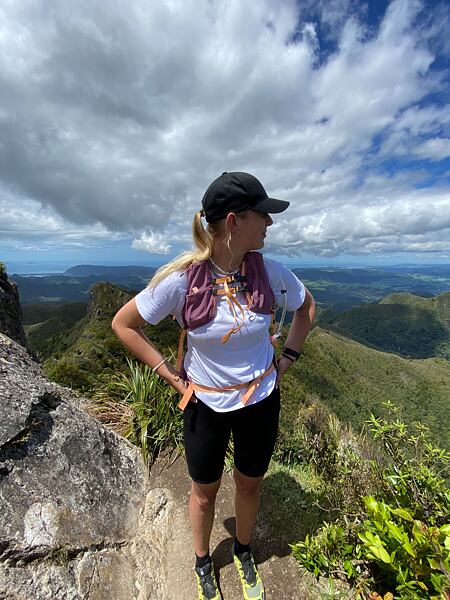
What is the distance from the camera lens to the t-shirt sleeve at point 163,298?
6.64 feet

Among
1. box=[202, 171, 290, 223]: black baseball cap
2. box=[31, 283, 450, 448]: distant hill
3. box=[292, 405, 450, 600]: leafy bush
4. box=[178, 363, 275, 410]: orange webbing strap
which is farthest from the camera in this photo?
box=[31, 283, 450, 448]: distant hill

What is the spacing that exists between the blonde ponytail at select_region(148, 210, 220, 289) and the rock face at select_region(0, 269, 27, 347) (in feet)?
20.4

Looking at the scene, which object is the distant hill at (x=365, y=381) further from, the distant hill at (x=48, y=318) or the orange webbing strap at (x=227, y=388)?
the distant hill at (x=48, y=318)

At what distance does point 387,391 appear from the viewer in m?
75.1

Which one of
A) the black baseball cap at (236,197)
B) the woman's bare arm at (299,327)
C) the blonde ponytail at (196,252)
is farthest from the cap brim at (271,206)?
the woman's bare arm at (299,327)

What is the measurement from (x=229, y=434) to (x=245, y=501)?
0.72 metres

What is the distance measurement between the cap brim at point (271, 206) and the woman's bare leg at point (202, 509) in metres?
2.00

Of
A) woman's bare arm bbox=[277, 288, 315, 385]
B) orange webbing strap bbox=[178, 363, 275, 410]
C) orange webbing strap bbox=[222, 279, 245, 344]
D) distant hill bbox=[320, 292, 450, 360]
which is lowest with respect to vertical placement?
distant hill bbox=[320, 292, 450, 360]

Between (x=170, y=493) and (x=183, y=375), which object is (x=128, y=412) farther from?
(x=183, y=375)

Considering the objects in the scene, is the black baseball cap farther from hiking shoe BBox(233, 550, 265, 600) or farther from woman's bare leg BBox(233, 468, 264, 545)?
hiking shoe BBox(233, 550, 265, 600)

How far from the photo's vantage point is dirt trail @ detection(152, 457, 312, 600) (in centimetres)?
277

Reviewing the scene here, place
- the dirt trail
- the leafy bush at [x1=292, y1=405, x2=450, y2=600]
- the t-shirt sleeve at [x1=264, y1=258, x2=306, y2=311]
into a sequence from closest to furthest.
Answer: the leafy bush at [x1=292, y1=405, x2=450, y2=600], the t-shirt sleeve at [x1=264, y1=258, x2=306, y2=311], the dirt trail

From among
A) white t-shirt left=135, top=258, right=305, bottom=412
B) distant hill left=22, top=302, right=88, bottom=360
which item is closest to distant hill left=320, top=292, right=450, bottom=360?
distant hill left=22, top=302, right=88, bottom=360

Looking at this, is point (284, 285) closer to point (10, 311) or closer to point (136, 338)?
point (136, 338)
